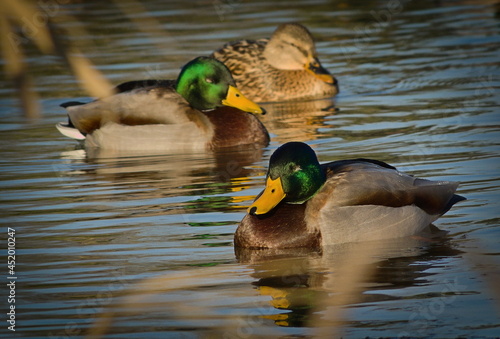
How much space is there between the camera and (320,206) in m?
6.39

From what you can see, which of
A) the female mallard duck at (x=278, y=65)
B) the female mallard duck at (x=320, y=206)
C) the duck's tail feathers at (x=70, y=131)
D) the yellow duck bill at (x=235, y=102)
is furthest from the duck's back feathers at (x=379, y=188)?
the female mallard duck at (x=278, y=65)

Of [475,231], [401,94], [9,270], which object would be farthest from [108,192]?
[401,94]

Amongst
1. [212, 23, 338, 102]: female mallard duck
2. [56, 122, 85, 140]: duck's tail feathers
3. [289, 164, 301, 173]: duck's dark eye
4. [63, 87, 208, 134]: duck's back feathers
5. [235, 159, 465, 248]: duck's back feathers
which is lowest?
[235, 159, 465, 248]: duck's back feathers

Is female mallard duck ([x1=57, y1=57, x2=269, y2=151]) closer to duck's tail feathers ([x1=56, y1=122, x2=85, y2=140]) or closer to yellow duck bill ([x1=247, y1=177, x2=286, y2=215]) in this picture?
duck's tail feathers ([x1=56, y1=122, x2=85, y2=140])

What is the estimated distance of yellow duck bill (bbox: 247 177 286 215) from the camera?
6.26 meters

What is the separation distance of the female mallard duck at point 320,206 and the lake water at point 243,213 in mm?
129

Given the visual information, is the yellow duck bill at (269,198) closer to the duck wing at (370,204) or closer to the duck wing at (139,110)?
the duck wing at (370,204)

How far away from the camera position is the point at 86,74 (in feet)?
8.00

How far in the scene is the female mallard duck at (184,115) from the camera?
10.4 meters

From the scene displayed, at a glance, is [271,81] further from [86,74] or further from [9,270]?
[86,74]

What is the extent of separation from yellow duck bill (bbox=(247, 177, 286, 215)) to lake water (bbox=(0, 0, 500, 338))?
11.3 inches

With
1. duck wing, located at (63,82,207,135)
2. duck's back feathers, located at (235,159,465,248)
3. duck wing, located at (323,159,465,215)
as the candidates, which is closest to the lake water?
duck's back feathers, located at (235,159,465,248)

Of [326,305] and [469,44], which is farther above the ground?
[469,44]

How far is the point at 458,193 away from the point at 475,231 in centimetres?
105
